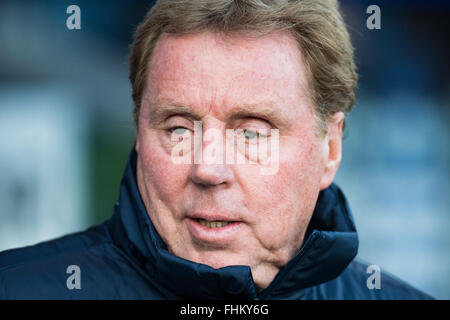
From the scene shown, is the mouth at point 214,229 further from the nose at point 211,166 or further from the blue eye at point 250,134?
the blue eye at point 250,134

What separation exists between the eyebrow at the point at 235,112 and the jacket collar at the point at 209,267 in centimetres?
31

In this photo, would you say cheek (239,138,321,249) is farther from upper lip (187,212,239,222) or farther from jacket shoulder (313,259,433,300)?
jacket shoulder (313,259,433,300)

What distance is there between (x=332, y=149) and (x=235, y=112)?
0.60 metres

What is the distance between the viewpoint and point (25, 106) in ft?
15.7

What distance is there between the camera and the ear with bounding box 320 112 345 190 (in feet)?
8.00

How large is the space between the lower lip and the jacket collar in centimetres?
11

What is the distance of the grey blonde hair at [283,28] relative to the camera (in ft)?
7.09

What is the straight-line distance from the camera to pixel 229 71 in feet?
6.82

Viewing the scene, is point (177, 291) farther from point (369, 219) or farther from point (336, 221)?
point (369, 219)

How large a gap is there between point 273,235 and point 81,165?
3080mm

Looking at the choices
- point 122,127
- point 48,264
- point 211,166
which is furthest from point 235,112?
point 122,127

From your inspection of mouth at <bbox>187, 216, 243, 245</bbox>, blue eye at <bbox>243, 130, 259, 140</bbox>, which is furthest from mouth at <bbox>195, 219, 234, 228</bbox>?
blue eye at <bbox>243, 130, 259, 140</bbox>

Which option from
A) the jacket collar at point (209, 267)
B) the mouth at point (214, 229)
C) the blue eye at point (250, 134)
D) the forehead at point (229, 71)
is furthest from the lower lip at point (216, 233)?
the forehead at point (229, 71)
